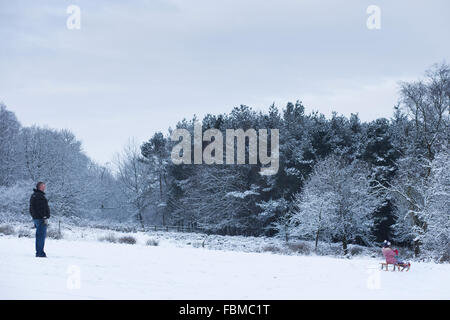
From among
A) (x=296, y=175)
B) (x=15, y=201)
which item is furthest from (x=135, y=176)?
(x=296, y=175)

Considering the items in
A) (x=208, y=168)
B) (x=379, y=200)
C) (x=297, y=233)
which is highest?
(x=208, y=168)

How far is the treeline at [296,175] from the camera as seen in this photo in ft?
108

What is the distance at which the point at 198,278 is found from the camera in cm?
841

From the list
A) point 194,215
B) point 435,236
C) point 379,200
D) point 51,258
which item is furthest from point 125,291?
point 194,215

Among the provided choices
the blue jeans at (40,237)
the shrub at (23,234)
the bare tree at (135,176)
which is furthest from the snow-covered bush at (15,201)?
the blue jeans at (40,237)

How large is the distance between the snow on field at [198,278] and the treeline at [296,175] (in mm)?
17358

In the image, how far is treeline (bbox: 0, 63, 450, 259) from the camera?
108 ft

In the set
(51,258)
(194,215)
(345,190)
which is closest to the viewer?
(51,258)

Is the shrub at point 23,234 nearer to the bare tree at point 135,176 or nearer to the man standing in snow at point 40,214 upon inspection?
the man standing in snow at point 40,214

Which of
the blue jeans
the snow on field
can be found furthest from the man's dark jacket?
the snow on field

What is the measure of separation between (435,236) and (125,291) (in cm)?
2084

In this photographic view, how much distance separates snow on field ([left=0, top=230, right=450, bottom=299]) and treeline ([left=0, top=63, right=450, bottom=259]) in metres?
17.4
